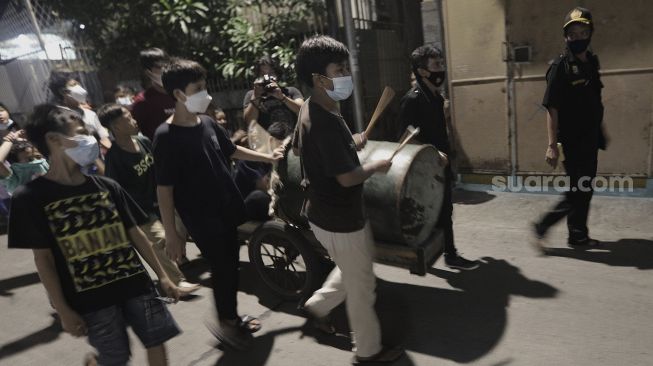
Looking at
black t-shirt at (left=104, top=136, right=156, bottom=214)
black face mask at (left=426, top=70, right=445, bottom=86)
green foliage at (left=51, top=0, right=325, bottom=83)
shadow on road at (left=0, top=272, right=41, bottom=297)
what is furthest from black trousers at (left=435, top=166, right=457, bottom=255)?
green foliage at (left=51, top=0, right=325, bottom=83)

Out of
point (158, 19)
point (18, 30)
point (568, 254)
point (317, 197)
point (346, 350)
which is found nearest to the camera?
point (317, 197)

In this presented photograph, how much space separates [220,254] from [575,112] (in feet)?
9.96

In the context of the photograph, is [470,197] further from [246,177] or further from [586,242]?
[246,177]

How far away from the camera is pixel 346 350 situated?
307 cm

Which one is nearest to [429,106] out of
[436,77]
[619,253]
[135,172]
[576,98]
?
[436,77]

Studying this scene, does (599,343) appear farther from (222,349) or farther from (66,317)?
(66,317)

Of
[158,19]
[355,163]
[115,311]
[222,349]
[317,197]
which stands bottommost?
[222,349]

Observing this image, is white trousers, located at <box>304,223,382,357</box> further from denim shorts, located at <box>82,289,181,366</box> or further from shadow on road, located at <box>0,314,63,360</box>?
shadow on road, located at <box>0,314,63,360</box>

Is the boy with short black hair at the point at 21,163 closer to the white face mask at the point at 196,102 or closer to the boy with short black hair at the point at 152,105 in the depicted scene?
the boy with short black hair at the point at 152,105

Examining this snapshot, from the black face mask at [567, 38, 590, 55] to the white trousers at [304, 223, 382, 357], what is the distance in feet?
7.92

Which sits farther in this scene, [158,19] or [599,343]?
[158,19]

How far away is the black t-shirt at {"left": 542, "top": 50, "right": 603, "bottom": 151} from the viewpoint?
12.4 ft

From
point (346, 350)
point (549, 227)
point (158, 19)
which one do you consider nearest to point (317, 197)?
point (346, 350)

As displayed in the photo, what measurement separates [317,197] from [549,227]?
244 cm
